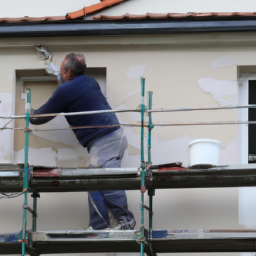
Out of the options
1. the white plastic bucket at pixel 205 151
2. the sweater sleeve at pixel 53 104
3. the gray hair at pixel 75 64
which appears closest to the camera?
the white plastic bucket at pixel 205 151

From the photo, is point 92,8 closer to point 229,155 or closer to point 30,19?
point 30,19

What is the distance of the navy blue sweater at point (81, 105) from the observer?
993 centimetres

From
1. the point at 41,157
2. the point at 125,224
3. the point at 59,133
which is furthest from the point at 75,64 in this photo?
the point at 125,224

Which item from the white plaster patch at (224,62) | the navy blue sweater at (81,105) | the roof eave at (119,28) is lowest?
the navy blue sweater at (81,105)

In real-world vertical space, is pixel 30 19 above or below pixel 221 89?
above

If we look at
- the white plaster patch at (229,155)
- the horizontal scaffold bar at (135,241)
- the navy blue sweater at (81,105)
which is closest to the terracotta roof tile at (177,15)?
the navy blue sweater at (81,105)

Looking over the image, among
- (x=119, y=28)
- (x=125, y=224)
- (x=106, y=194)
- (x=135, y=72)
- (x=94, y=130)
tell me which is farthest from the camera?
(x=135, y=72)

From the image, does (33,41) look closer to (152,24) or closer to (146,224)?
(152,24)

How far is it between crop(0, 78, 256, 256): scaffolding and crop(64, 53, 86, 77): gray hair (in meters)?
0.86

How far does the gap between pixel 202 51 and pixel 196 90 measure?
0.53 meters

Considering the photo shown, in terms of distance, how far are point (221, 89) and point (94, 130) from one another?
170 cm

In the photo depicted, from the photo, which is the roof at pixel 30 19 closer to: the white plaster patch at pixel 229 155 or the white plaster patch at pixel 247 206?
the white plaster patch at pixel 229 155

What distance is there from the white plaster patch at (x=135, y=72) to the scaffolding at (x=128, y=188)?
3.97 feet

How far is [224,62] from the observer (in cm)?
1056
